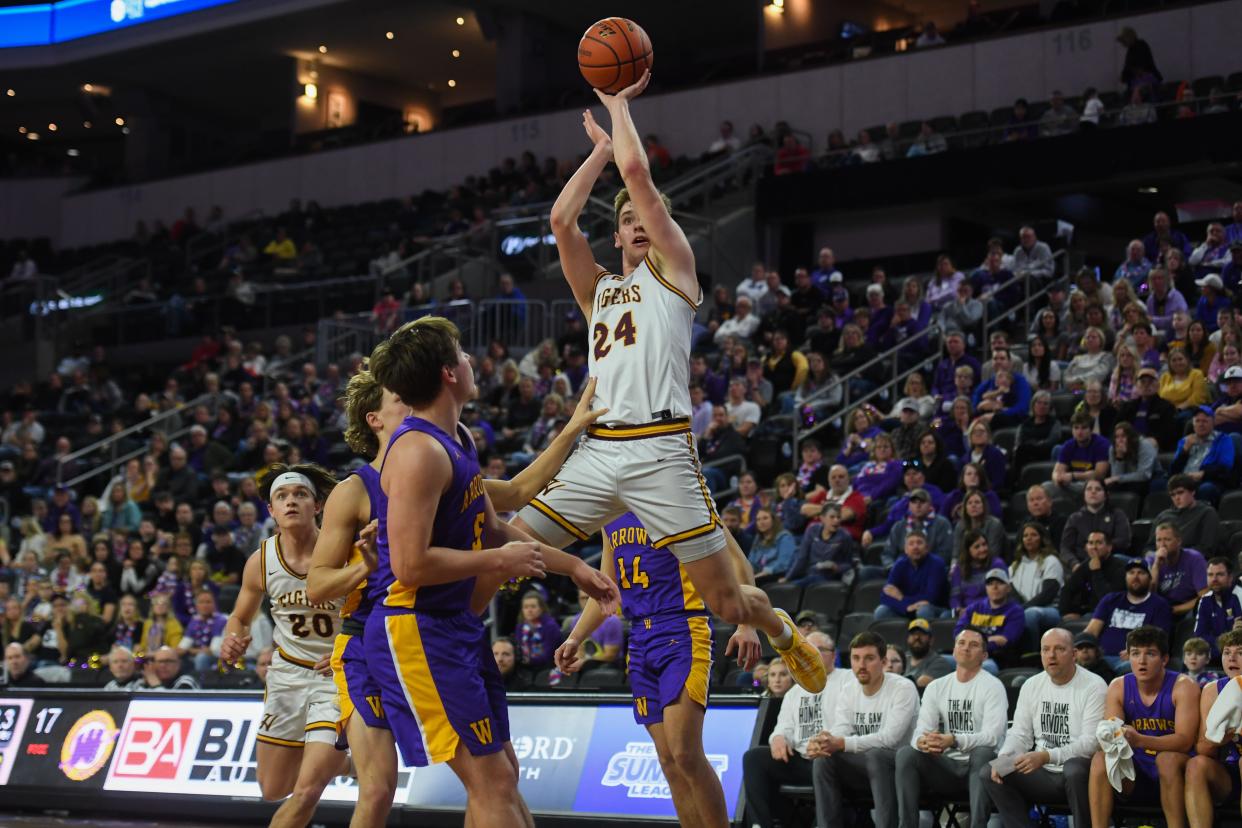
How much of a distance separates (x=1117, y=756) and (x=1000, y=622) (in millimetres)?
2024

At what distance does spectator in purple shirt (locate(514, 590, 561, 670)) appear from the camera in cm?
1251

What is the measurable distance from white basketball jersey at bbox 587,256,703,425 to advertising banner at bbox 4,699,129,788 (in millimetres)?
7653

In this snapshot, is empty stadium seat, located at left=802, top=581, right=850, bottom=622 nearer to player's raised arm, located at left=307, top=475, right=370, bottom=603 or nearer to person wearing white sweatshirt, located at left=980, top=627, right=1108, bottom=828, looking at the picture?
person wearing white sweatshirt, located at left=980, top=627, right=1108, bottom=828

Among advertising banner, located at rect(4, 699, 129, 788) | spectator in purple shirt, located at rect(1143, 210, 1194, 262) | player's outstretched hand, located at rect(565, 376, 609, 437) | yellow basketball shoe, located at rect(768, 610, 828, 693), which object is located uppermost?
spectator in purple shirt, located at rect(1143, 210, 1194, 262)

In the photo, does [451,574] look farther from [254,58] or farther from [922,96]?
[254,58]

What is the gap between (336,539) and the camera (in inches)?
232

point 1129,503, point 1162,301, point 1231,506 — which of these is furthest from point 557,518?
point 1162,301

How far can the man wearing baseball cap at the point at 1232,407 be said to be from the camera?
38.8ft

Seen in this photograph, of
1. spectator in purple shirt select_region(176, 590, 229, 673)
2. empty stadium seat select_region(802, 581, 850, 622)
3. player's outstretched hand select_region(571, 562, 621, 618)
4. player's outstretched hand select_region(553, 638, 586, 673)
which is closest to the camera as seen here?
player's outstretched hand select_region(571, 562, 621, 618)

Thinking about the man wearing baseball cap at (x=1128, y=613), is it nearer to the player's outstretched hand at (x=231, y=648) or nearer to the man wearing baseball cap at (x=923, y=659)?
the man wearing baseball cap at (x=923, y=659)

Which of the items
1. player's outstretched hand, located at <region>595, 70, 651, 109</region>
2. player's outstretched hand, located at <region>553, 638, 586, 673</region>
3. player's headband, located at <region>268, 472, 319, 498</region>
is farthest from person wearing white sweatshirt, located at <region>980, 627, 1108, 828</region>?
player's outstretched hand, located at <region>595, 70, 651, 109</region>

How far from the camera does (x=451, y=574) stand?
4984 mm

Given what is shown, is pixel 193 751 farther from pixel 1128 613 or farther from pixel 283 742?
pixel 1128 613

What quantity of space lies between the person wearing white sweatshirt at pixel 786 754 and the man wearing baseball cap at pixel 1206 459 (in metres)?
Result: 3.48
